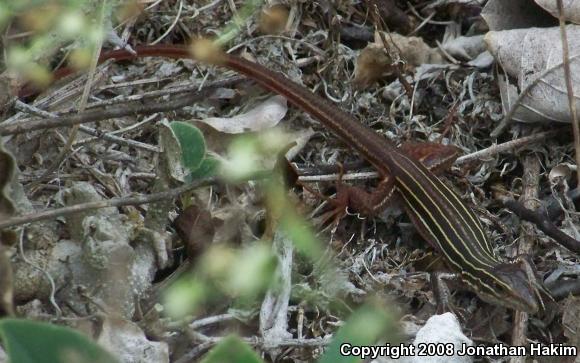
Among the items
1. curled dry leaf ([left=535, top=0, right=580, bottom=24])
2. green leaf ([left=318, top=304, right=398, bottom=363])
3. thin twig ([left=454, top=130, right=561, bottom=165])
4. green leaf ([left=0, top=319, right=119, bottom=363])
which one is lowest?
thin twig ([left=454, top=130, right=561, bottom=165])

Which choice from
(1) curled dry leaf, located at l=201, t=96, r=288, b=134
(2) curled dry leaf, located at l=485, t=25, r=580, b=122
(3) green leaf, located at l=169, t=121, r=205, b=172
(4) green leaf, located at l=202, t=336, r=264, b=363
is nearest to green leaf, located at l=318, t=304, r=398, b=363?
(4) green leaf, located at l=202, t=336, r=264, b=363

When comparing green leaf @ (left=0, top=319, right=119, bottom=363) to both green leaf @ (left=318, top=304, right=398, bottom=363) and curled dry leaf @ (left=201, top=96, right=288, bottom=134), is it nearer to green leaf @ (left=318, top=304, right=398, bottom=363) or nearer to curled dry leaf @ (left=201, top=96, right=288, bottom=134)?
green leaf @ (left=318, top=304, right=398, bottom=363)

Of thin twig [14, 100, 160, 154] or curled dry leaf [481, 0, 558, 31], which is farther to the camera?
curled dry leaf [481, 0, 558, 31]

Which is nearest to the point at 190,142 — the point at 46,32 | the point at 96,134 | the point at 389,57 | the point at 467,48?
the point at 96,134

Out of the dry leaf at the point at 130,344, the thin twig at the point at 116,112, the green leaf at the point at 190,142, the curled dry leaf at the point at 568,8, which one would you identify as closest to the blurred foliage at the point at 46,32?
the thin twig at the point at 116,112

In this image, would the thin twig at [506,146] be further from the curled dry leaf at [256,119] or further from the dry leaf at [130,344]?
the dry leaf at [130,344]

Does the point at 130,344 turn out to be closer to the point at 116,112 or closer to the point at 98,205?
the point at 98,205
